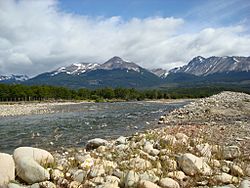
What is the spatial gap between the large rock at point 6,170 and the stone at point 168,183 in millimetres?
4319

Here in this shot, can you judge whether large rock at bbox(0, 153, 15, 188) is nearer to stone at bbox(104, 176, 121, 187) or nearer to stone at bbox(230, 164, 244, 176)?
stone at bbox(104, 176, 121, 187)

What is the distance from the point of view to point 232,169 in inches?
381

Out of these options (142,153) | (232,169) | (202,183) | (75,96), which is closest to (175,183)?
(202,183)

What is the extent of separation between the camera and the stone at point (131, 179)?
8477mm

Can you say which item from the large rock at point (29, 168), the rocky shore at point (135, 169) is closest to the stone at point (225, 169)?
the rocky shore at point (135, 169)

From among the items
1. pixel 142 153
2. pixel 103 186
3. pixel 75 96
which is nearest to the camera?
pixel 103 186

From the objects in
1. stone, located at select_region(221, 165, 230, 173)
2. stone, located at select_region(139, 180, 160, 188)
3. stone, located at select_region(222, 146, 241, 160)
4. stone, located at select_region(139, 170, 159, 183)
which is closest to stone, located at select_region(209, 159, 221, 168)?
stone, located at select_region(221, 165, 230, 173)

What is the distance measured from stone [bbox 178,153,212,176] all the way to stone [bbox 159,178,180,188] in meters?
1.06

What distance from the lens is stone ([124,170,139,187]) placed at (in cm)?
848

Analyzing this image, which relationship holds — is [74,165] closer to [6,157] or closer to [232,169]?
[6,157]

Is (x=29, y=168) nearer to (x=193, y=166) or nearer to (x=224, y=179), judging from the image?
(x=193, y=166)

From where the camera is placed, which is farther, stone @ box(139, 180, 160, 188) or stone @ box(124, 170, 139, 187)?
stone @ box(124, 170, 139, 187)

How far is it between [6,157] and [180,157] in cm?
542

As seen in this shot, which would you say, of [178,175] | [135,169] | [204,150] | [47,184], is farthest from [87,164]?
[204,150]
